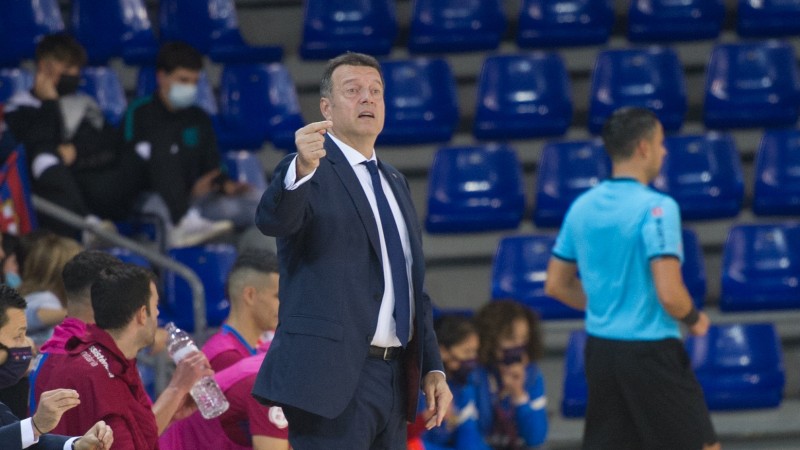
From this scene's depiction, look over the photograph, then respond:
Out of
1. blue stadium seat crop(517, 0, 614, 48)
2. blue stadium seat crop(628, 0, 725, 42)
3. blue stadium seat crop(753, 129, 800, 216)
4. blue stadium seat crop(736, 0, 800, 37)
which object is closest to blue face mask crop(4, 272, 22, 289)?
blue stadium seat crop(517, 0, 614, 48)

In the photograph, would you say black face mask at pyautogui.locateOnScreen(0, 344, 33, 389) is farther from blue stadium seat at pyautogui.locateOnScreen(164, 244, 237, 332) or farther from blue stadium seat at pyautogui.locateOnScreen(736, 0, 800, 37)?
blue stadium seat at pyautogui.locateOnScreen(736, 0, 800, 37)

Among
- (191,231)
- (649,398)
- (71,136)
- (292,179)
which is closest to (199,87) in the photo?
(71,136)

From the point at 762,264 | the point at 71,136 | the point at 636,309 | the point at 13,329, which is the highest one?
the point at 71,136

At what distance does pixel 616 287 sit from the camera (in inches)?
196

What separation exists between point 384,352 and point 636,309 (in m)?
1.77

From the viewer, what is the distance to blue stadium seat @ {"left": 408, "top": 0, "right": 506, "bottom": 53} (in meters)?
7.98

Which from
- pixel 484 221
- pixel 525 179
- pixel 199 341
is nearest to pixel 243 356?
pixel 199 341

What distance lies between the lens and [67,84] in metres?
7.11

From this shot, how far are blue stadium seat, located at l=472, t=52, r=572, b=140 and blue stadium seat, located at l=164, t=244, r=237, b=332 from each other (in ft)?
5.52

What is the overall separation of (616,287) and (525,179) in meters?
2.85

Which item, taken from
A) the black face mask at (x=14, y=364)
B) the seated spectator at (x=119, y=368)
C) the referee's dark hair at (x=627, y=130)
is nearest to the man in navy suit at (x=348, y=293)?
the seated spectator at (x=119, y=368)

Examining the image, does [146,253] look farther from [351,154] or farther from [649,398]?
[351,154]

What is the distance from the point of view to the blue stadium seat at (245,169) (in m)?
7.38

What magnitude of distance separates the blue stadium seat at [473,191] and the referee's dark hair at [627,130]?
2207 mm
